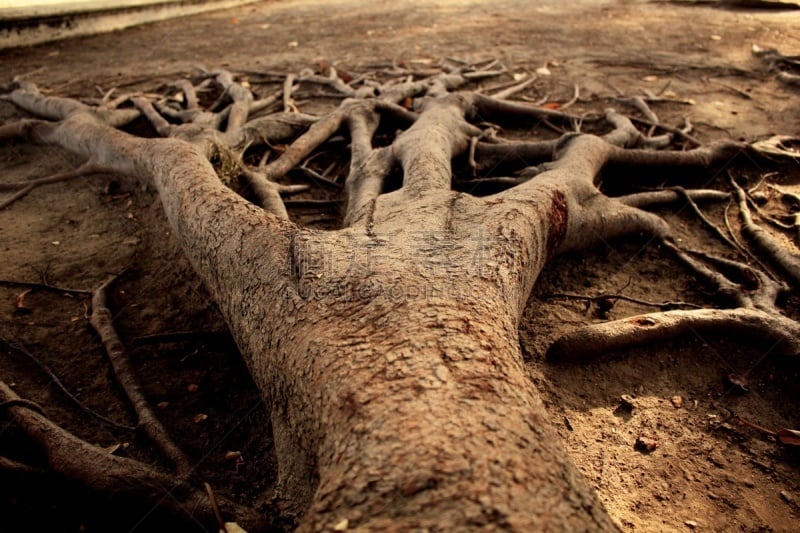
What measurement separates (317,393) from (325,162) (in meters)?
2.61

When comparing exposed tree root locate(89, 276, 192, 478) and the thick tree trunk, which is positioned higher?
the thick tree trunk

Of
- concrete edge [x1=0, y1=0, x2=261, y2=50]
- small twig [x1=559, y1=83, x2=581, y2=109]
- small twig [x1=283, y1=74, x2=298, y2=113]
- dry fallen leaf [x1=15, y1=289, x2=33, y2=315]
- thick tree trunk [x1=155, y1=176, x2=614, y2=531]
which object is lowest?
dry fallen leaf [x1=15, y1=289, x2=33, y2=315]

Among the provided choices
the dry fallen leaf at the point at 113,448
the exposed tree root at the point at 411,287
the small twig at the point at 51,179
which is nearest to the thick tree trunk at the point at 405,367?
the exposed tree root at the point at 411,287

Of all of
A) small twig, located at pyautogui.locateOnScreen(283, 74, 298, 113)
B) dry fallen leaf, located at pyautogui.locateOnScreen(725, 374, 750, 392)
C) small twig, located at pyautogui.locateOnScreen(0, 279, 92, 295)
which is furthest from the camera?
small twig, located at pyautogui.locateOnScreen(283, 74, 298, 113)

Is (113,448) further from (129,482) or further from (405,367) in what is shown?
(405,367)

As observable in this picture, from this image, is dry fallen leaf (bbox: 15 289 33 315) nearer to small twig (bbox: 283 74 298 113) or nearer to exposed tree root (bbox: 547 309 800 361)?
exposed tree root (bbox: 547 309 800 361)

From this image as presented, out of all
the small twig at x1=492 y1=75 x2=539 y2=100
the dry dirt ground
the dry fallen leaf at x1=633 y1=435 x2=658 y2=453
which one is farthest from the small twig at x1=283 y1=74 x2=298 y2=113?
the dry fallen leaf at x1=633 y1=435 x2=658 y2=453

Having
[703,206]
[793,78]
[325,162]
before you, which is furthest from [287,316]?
[793,78]

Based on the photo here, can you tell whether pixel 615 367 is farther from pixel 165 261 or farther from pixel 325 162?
pixel 325 162

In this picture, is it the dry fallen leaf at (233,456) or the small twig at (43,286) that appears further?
the small twig at (43,286)

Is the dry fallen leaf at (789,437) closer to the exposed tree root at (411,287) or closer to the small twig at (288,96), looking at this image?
the exposed tree root at (411,287)

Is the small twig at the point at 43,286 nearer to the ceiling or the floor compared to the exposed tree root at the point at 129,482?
nearer to the ceiling

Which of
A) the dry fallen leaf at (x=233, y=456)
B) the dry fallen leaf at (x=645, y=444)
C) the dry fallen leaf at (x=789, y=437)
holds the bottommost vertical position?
the dry fallen leaf at (x=789, y=437)

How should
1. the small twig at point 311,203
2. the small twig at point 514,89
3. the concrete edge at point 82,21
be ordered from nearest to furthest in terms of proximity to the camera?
1. the small twig at point 311,203
2. the small twig at point 514,89
3. the concrete edge at point 82,21
